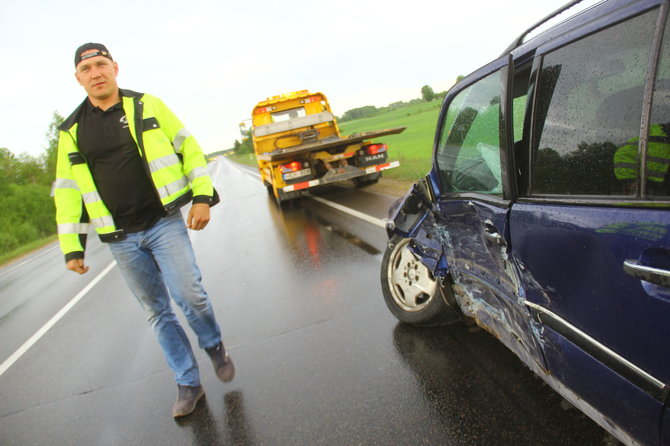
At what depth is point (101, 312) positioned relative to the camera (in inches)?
211

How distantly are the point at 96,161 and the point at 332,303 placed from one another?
2.32 meters

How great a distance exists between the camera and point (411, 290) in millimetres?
3186

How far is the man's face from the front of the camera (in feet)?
8.16

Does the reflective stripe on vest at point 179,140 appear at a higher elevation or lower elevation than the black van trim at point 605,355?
higher

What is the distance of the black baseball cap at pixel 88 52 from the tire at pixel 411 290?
2.27 metres

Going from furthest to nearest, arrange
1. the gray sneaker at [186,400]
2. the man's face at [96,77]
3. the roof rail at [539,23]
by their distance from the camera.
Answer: the gray sneaker at [186,400] → the man's face at [96,77] → the roof rail at [539,23]

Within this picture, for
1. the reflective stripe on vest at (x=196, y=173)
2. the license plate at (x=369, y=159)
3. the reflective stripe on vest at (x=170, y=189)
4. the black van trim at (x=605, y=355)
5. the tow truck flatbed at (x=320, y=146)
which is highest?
the reflective stripe on vest at (x=196, y=173)

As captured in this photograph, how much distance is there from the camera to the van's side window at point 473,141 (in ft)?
6.59

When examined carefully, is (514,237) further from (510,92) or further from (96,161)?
(96,161)

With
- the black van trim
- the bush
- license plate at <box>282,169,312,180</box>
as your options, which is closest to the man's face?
the black van trim

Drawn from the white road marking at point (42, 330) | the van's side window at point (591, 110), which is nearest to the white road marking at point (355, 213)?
the white road marking at point (42, 330)

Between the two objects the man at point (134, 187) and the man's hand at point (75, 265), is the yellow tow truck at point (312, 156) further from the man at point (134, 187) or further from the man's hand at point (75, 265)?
the man's hand at point (75, 265)

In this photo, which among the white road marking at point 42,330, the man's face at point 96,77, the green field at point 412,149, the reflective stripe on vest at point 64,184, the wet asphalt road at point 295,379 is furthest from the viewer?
the green field at point 412,149

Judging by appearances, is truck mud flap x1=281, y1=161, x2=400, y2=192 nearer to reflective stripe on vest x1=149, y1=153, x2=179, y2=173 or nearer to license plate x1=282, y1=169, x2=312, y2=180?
license plate x1=282, y1=169, x2=312, y2=180
